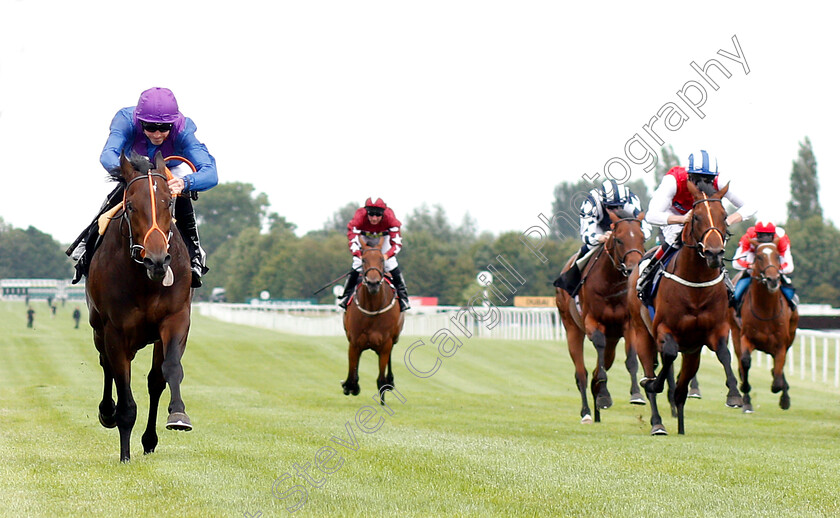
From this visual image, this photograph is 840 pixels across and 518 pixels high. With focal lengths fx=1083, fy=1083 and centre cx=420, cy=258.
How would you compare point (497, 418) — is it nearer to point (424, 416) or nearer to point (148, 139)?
point (424, 416)

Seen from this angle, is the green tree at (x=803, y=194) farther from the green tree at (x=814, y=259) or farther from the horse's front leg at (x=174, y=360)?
the horse's front leg at (x=174, y=360)

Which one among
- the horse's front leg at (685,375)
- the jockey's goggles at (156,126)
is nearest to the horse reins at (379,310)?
the horse's front leg at (685,375)

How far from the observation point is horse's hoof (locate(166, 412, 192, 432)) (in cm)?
647

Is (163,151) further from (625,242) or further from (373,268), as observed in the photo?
(373,268)

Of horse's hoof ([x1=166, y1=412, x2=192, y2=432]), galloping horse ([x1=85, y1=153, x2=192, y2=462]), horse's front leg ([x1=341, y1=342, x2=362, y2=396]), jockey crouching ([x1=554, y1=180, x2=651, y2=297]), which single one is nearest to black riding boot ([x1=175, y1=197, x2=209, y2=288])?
galloping horse ([x1=85, y1=153, x2=192, y2=462])

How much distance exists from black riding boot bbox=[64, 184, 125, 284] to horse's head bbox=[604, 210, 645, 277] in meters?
5.95

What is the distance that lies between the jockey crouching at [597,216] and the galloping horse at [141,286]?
6544 millimetres

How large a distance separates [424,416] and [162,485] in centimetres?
728

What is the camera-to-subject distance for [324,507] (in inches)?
229

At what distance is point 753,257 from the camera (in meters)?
15.2

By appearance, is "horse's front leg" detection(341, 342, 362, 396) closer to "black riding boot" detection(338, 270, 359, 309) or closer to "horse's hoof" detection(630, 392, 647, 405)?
"black riding boot" detection(338, 270, 359, 309)

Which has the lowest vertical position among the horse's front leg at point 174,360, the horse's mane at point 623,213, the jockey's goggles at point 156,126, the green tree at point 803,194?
the horse's front leg at point 174,360

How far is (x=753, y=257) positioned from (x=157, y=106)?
33.4 feet

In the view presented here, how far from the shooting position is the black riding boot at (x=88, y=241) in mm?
7680
